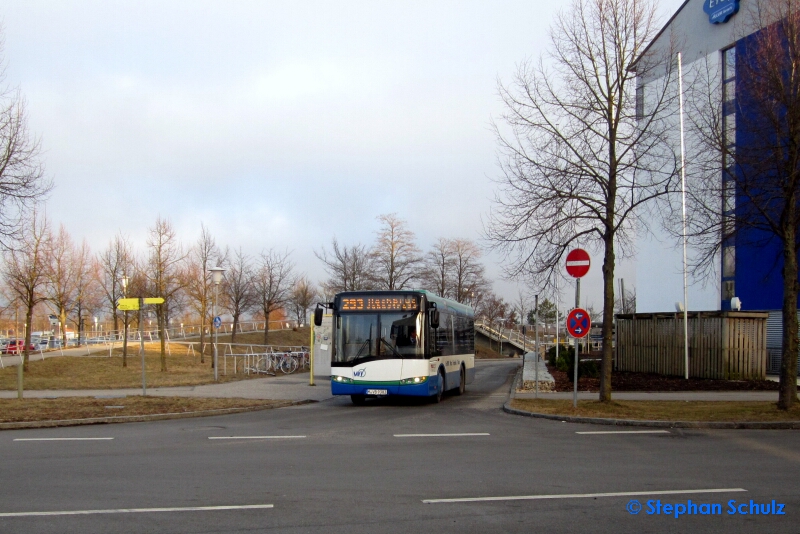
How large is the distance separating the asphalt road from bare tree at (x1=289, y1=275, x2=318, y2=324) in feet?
152

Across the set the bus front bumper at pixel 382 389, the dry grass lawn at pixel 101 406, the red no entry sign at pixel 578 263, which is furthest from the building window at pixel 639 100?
the dry grass lawn at pixel 101 406

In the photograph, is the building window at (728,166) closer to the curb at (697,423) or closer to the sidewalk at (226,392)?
the curb at (697,423)

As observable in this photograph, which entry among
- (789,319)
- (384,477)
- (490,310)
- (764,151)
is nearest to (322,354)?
(789,319)

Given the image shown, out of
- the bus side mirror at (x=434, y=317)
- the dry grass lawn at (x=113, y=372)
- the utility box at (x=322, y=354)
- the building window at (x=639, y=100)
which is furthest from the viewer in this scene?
the utility box at (x=322, y=354)

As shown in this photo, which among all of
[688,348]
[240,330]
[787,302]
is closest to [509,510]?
[787,302]

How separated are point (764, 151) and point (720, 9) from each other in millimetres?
31213

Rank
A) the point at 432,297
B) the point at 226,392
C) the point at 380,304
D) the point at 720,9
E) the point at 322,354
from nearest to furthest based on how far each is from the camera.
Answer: the point at 380,304, the point at 432,297, the point at 226,392, the point at 322,354, the point at 720,9

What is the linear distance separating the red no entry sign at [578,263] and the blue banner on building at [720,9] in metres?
31.3

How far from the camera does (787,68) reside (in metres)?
13.7

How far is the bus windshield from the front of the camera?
1753 centimetres

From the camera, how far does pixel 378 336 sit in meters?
17.7

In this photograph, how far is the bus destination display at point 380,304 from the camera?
17.8m

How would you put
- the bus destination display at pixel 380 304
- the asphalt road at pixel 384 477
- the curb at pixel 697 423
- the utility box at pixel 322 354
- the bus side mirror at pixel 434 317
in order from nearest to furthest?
the asphalt road at pixel 384 477, the curb at pixel 697 423, the bus destination display at pixel 380 304, the bus side mirror at pixel 434 317, the utility box at pixel 322 354

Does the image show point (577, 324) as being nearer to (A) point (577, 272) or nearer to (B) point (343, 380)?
(A) point (577, 272)
